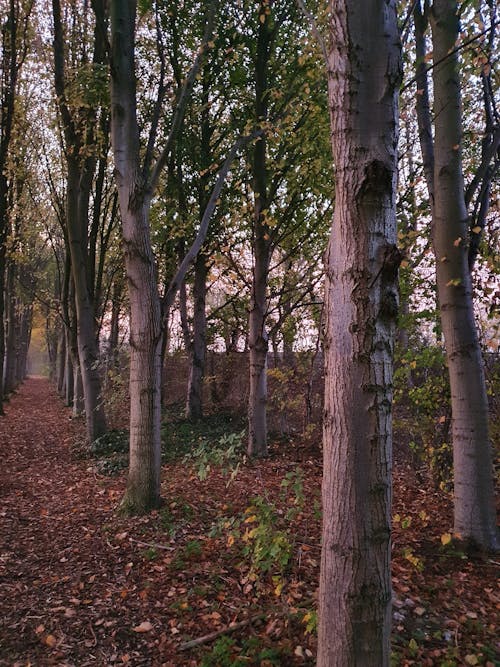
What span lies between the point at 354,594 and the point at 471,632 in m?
1.84

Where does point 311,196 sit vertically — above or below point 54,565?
above

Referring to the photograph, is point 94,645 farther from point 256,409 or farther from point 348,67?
point 256,409

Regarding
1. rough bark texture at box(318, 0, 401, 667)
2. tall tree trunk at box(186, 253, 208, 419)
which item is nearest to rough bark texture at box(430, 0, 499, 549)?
rough bark texture at box(318, 0, 401, 667)

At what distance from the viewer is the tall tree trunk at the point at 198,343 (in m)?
12.7

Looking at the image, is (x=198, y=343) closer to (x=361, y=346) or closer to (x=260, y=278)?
(x=260, y=278)

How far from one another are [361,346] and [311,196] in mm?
8003

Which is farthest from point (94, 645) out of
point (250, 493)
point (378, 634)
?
point (250, 493)

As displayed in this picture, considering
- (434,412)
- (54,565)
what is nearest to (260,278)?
(434,412)

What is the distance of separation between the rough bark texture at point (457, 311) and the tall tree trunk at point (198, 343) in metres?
8.62

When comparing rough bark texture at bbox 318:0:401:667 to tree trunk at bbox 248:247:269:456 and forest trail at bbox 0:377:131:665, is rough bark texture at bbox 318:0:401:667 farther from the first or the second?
tree trunk at bbox 248:247:269:456

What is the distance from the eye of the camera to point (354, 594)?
81.6 inches

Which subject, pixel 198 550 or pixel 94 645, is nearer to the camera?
pixel 94 645

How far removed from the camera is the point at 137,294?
5680 millimetres

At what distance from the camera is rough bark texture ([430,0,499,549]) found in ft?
14.1
